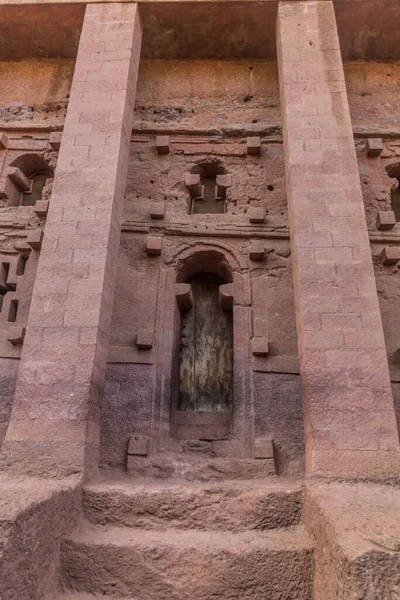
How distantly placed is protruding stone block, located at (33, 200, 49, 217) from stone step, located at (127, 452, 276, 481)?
359 centimetres

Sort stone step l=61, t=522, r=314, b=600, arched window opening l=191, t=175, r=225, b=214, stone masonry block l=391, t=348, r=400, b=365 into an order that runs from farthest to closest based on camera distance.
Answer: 1. arched window opening l=191, t=175, r=225, b=214
2. stone masonry block l=391, t=348, r=400, b=365
3. stone step l=61, t=522, r=314, b=600

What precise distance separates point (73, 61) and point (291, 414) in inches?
272

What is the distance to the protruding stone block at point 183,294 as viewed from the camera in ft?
20.0

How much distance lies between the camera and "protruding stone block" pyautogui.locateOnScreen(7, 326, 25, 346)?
566cm

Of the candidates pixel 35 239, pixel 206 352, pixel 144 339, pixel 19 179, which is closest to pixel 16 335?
pixel 35 239

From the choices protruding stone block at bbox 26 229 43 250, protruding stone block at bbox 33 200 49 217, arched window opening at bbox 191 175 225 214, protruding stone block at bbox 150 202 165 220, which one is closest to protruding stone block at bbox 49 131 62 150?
protruding stone block at bbox 33 200 49 217

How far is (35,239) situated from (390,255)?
4675 mm

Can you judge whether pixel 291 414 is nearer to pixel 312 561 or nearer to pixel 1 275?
pixel 312 561

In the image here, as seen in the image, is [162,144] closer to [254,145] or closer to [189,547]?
[254,145]

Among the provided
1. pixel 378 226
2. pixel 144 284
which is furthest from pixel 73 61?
pixel 378 226

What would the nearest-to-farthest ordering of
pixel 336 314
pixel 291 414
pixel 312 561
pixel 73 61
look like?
pixel 312 561 < pixel 336 314 < pixel 291 414 < pixel 73 61

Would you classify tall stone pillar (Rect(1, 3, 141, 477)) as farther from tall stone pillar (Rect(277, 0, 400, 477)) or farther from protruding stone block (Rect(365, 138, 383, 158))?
protruding stone block (Rect(365, 138, 383, 158))

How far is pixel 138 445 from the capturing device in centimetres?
511

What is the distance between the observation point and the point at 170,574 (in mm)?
3371
